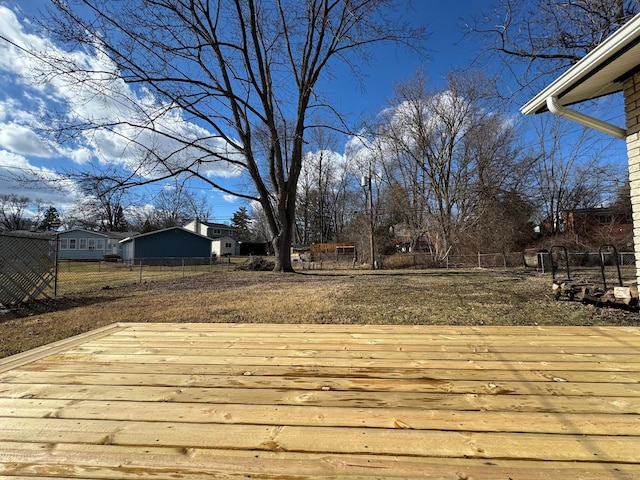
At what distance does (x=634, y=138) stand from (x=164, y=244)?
30.3 m

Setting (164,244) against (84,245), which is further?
(84,245)

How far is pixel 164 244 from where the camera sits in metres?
28.7

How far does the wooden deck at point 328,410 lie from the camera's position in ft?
4.08

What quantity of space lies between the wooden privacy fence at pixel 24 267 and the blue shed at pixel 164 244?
805 inches

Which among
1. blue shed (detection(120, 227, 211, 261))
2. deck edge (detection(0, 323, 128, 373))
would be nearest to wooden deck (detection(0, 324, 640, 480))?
deck edge (detection(0, 323, 128, 373))

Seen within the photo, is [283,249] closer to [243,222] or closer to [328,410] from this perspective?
[328,410]

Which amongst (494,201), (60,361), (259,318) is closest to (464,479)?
(60,361)

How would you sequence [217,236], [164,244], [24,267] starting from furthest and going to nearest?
[217,236], [164,244], [24,267]

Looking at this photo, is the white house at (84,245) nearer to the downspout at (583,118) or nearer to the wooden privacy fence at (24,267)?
the wooden privacy fence at (24,267)

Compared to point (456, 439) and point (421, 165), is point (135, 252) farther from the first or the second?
point (456, 439)

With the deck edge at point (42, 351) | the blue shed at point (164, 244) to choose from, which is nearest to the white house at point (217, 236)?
the blue shed at point (164, 244)

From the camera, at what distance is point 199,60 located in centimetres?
1257

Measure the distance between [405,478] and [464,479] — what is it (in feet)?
0.66

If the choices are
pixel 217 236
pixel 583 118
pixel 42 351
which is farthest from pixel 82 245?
pixel 583 118
